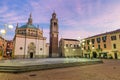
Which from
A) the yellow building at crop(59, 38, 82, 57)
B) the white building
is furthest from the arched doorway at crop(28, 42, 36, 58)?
the yellow building at crop(59, 38, 82, 57)

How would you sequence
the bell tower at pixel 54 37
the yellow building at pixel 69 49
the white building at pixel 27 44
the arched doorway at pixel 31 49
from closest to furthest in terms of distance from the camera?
the white building at pixel 27 44, the arched doorway at pixel 31 49, the bell tower at pixel 54 37, the yellow building at pixel 69 49

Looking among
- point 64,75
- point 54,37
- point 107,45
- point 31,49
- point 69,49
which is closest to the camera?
point 64,75

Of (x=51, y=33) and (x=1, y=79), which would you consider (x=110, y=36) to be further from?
(x=1, y=79)

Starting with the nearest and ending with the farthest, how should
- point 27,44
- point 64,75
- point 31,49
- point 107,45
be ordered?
point 64,75 → point 107,45 → point 27,44 → point 31,49

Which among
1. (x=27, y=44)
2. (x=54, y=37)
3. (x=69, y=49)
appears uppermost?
(x=54, y=37)

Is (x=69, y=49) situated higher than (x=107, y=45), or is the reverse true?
(x=107, y=45)

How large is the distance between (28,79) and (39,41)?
39579mm

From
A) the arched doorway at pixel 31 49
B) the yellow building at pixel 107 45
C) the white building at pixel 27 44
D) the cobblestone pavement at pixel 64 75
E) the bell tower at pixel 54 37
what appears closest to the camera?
the cobblestone pavement at pixel 64 75

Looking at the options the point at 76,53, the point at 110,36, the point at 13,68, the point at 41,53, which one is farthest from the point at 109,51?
the point at 13,68

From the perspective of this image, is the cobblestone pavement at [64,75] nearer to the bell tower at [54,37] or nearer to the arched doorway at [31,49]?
the arched doorway at [31,49]

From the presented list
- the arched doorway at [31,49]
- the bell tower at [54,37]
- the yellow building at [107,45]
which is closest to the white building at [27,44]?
the arched doorway at [31,49]

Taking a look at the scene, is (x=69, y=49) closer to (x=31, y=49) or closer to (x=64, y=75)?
(x=31, y=49)

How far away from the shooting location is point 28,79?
22.6ft

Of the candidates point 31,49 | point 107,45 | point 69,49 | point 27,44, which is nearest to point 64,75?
point 107,45
